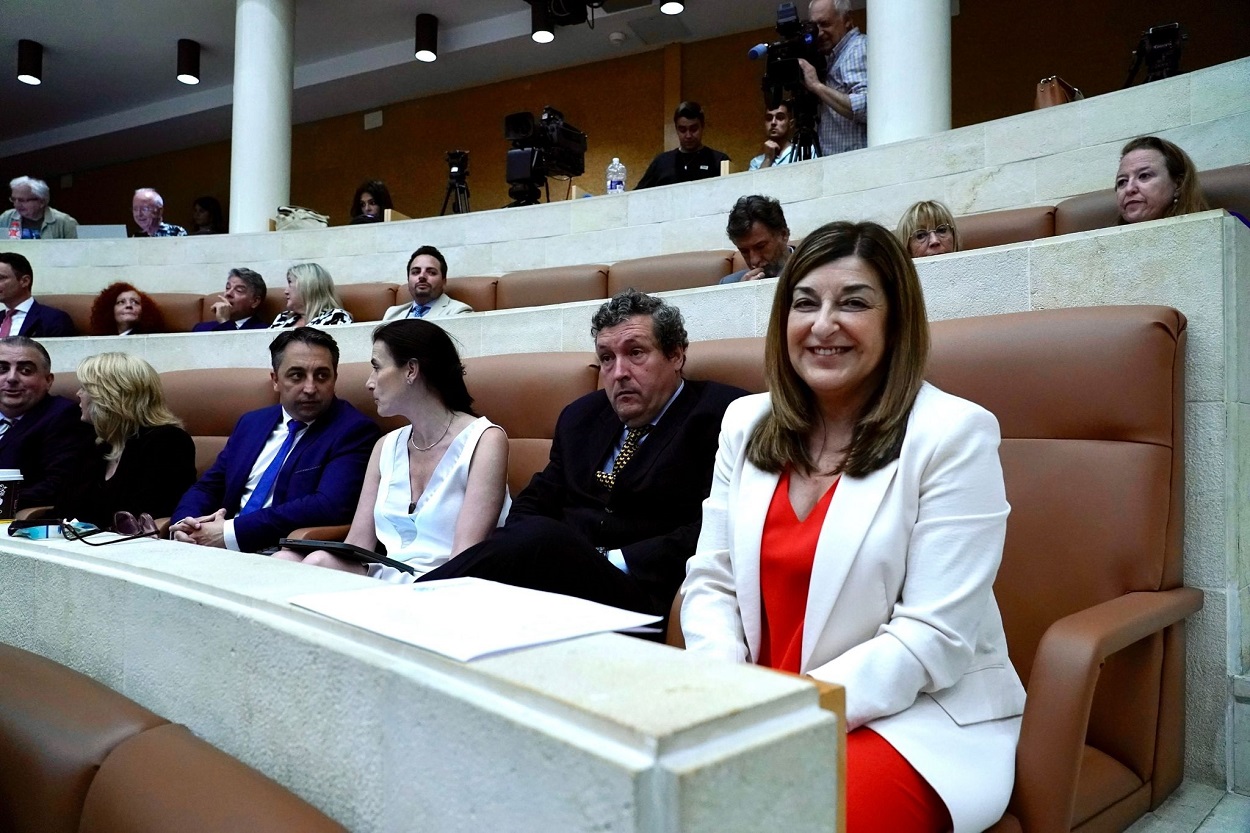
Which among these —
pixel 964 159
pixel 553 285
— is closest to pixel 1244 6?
pixel 964 159

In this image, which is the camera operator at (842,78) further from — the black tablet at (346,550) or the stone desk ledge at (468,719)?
the stone desk ledge at (468,719)

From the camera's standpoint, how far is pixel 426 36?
7.66 m

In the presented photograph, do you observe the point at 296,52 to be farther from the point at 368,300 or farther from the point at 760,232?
the point at 760,232

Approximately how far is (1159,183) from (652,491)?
170cm

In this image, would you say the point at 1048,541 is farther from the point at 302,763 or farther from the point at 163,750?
the point at 163,750

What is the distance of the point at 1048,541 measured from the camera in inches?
54.7

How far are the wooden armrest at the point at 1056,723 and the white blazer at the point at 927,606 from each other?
0.10 feet

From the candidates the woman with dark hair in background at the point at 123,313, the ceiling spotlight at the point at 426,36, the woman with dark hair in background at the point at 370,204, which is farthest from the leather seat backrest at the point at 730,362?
the ceiling spotlight at the point at 426,36

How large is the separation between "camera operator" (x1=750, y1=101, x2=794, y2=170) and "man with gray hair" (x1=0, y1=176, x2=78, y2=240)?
5.03m

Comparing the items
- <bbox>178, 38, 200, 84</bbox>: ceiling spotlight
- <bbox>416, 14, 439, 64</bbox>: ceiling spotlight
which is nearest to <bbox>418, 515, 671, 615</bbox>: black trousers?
<bbox>416, 14, 439, 64</bbox>: ceiling spotlight

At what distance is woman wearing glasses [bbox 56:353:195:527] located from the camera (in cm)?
284

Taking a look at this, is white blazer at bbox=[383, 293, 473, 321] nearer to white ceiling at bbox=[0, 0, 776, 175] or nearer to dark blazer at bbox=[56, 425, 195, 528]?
dark blazer at bbox=[56, 425, 195, 528]

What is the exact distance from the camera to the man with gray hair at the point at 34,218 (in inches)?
241

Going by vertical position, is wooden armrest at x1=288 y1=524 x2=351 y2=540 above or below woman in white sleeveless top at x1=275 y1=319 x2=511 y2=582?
below
